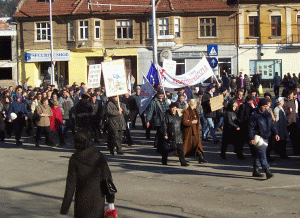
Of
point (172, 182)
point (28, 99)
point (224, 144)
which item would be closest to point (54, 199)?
point (172, 182)

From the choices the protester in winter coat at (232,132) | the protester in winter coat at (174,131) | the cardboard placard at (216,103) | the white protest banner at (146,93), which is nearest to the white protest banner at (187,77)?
the white protest banner at (146,93)

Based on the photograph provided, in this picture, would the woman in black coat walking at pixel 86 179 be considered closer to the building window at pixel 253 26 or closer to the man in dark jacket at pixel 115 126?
the man in dark jacket at pixel 115 126

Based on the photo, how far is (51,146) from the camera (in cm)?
1919

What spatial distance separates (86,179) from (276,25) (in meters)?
45.7

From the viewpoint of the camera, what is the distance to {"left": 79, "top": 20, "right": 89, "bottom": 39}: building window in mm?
50344

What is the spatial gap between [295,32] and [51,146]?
114 ft

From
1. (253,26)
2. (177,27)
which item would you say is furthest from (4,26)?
(253,26)

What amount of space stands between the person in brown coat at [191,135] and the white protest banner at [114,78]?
3.02 meters

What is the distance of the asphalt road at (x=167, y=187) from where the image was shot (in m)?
9.38

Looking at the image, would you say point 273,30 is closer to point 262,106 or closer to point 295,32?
point 295,32

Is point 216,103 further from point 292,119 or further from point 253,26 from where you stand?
point 253,26

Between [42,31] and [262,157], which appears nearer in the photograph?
[262,157]

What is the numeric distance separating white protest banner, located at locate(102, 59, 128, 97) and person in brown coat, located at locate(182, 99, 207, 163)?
9.90ft

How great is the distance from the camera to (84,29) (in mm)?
50375
